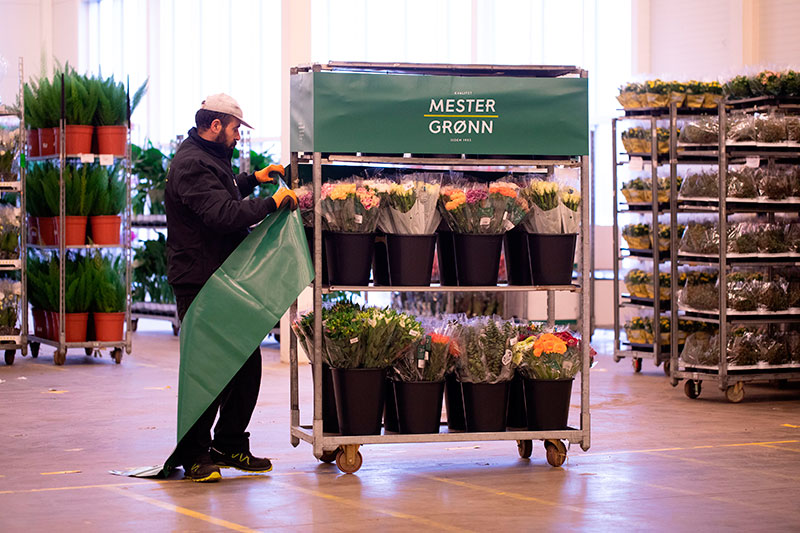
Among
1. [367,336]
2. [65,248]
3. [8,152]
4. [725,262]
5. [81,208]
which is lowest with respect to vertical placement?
[367,336]

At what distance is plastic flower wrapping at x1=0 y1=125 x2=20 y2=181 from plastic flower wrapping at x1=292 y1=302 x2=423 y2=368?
16.7 ft

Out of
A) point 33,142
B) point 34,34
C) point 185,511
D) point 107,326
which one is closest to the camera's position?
point 185,511

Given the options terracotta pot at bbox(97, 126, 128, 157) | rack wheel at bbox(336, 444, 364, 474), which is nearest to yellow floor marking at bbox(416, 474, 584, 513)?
rack wheel at bbox(336, 444, 364, 474)

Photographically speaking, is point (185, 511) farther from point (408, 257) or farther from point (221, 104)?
point (221, 104)

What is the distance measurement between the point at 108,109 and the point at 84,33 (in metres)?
8.61

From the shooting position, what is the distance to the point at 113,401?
7.23 m

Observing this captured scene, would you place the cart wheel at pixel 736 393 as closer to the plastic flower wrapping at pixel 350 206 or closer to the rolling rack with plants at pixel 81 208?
the plastic flower wrapping at pixel 350 206

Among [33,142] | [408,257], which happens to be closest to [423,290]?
[408,257]

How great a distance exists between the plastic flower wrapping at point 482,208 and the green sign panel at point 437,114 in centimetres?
17

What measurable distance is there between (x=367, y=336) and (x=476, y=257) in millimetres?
608

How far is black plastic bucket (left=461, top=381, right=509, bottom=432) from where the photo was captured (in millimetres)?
5055

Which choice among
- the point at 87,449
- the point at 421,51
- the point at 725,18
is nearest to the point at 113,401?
the point at 87,449

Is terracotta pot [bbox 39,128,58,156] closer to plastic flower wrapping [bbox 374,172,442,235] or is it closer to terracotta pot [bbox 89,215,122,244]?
terracotta pot [bbox 89,215,122,244]

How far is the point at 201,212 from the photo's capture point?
4.83 metres
